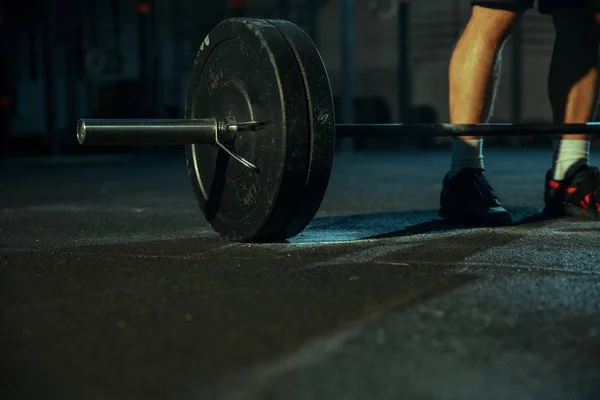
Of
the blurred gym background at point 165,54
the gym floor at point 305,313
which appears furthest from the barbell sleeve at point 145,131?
the blurred gym background at point 165,54

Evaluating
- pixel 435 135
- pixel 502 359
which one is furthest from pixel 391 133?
pixel 502 359

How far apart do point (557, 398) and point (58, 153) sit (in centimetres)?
844

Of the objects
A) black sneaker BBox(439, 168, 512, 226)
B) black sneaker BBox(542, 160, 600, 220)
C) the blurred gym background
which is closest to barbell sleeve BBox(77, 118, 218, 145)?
black sneaker BBox(439, 168, 512, 226)

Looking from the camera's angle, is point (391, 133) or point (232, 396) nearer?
point (232, 396)

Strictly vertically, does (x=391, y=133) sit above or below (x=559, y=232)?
above

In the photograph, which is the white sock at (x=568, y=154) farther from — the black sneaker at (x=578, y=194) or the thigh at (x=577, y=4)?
the thigh at (x=577, y=4)

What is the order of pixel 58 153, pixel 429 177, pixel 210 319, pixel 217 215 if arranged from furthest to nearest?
pixel 58 153, pixel 429 177, pixel 217 215, pixel 210 319

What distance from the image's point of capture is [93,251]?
72.9 inches

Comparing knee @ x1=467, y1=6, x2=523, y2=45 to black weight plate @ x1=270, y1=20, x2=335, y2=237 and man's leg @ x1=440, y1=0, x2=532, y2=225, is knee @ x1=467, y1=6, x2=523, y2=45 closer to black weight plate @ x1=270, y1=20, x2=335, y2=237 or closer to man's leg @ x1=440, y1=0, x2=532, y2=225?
man's leg @ x1=440, y1=0, x2=532, y2=225

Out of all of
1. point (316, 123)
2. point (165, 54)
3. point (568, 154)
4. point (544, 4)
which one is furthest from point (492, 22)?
point (165, 54)

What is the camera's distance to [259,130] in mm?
1844

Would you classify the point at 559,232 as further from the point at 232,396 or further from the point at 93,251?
the point at 232,396

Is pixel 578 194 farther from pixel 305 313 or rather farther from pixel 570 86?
pixel 305 313

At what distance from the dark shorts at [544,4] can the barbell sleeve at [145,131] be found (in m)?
0.90
